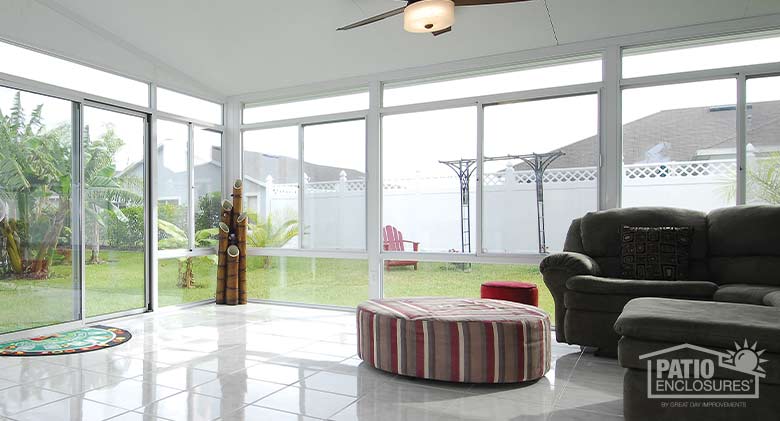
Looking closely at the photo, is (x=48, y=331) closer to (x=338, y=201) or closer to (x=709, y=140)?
(x=338, y=201)

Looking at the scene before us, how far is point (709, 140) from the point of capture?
4176 mm

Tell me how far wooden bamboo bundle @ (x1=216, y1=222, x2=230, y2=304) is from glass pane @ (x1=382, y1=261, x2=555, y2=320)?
1944 mm

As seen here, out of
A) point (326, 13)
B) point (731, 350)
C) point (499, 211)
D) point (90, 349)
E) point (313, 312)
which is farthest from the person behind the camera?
point (313, 312)

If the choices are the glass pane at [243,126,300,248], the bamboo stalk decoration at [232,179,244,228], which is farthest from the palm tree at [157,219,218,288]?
the glass pane at [243,126,300,248]

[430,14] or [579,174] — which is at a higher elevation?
[430,14]

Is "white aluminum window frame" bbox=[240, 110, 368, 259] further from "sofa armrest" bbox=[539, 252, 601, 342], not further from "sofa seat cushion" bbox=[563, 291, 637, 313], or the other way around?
"sofa seat cushion" bbox=[563, 291, 637, 313]

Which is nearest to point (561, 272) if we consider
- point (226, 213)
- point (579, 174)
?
point (579, 174)

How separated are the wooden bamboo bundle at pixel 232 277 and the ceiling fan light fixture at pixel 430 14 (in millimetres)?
3756

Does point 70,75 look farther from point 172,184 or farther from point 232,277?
point 232,277

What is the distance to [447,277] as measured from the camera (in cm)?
542

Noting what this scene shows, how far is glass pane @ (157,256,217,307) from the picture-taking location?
18.4 ft

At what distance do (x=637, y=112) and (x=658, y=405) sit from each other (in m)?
2.97

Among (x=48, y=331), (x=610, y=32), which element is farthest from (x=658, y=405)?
(x=48, y=331)

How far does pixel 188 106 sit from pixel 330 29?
85.7 inches
